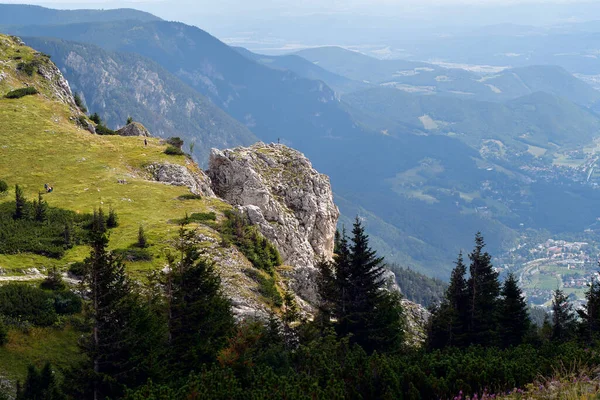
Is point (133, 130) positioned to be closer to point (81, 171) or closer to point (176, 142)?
point (176, 142)

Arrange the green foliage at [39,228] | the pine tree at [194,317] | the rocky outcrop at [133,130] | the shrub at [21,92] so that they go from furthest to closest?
the rocky outcrop at [133,130] < the shrub at [21,92] < the green foliage at [39,228] < the pine tree at [194,317]

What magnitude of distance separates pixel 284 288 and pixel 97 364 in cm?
2352

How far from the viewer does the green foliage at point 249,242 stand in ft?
154

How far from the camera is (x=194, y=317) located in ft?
99.7

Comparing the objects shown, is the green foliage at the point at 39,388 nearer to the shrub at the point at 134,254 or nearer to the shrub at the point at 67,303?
the shrub at the point at 67,303

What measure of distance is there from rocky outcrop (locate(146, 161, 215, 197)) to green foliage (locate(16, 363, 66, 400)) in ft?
124

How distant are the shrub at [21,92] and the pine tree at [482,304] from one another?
65128mm

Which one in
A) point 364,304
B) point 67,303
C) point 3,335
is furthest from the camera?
point 364,304

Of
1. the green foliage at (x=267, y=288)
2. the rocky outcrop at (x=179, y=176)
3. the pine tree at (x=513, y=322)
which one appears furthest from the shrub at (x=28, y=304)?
the pine tree at (x=513, y=322)

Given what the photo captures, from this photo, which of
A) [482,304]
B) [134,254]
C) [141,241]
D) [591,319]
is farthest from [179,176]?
[591,319]

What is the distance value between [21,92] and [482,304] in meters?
67.9

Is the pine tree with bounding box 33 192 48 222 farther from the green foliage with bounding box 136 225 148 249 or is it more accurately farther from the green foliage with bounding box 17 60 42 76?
the green foliage with bounding box 17 60 42 76

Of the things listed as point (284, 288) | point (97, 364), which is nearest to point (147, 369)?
point (97, 364)

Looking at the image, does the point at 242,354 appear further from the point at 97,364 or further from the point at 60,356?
the point at 60,356
